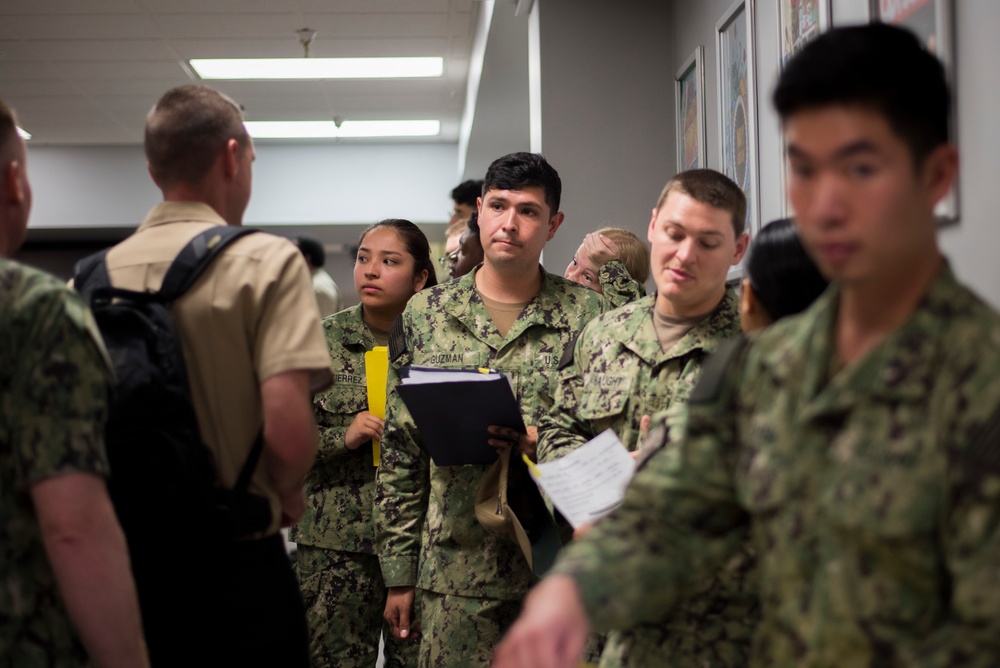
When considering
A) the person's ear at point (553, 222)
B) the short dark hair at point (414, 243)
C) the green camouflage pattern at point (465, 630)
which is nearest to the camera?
the green camouflage pattern at point (465, 630)

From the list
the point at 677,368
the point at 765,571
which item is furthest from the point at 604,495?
the point at 765,571

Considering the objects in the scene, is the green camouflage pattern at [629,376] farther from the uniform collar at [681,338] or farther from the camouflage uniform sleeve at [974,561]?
the camouflage uniform sleeve at [974,561]

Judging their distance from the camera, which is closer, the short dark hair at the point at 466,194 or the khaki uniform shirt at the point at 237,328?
the khaki uniform shirt at the point at 237,328

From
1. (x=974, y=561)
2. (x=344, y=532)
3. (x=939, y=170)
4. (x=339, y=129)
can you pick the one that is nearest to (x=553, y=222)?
(x=344, y=532)

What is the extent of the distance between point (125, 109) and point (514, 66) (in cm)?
418

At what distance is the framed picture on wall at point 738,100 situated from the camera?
9.69 ft

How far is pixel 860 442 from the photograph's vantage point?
925 millimetres

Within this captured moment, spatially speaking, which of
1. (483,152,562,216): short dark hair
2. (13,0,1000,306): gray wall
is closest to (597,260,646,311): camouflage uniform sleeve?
(483,152,562,216): short dark hair

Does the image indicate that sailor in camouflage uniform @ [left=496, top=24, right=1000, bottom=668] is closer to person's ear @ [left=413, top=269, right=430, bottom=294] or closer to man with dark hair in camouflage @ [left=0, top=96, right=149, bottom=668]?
man with dark hair in camouflage @ [left=0, top=96, right=149, bottom=668]

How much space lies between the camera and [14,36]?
6680 mm

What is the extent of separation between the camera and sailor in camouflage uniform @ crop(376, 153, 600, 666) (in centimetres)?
257

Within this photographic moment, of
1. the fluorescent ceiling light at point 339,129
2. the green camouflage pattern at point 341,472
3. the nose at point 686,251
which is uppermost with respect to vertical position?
the fluorescent ceiling light at point 339,129

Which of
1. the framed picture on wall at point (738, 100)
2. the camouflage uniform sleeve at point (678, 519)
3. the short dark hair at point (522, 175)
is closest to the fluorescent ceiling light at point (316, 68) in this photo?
the framed picture on wall at point (738, 100)

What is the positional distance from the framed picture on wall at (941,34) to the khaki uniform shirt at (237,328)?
112 cm
